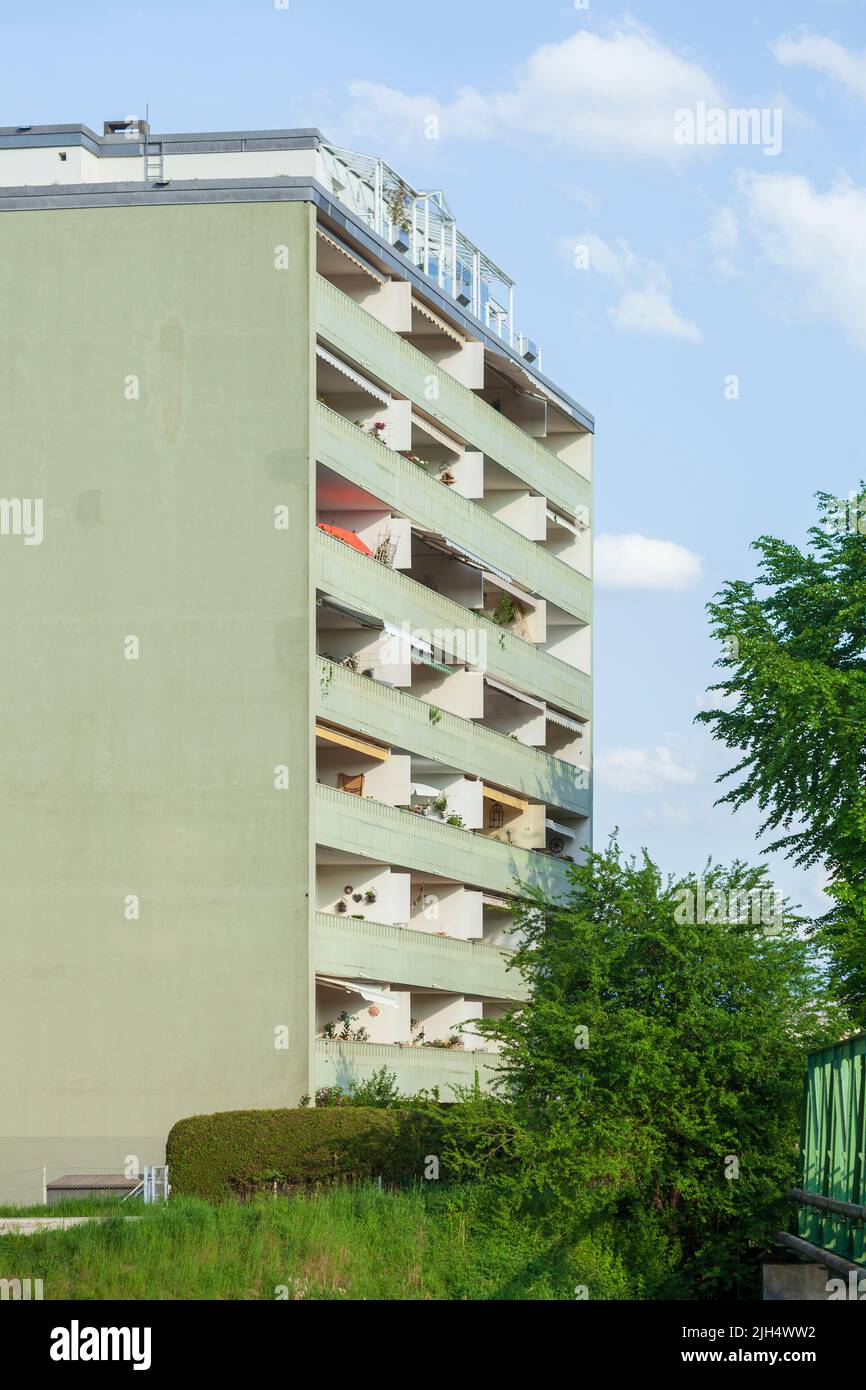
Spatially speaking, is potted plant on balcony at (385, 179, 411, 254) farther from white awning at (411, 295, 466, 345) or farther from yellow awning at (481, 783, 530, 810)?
yellow awning at (481, 783, 530, 810)

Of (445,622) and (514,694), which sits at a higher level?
(445,622)

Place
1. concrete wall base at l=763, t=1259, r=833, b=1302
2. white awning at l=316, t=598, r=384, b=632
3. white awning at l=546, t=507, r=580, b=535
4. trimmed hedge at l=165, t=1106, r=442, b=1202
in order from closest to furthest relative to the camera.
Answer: concrete wall base at l=763, t=1259, r=833, b=1302 → trimmed hedge at l=165, t=1106, r=442, b=1202 → white awning at l=316, t=598, r=384, b=632 → white awning at l=546, t=507, r=580, b=535

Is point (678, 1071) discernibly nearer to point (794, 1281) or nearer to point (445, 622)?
point (794, 1281)

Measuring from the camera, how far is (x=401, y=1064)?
157 ft

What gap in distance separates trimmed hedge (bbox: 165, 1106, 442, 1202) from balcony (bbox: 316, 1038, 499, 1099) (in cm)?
247

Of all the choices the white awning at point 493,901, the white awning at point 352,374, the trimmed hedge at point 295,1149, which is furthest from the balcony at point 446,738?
the trimmed hedge at point 295,1149

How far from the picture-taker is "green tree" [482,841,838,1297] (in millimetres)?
31047

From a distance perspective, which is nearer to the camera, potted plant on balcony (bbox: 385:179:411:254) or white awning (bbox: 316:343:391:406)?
white awning (bbox: 316:343:391:406)

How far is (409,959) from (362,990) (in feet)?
11.8

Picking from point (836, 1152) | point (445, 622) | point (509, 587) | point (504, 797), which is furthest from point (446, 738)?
point (836, 1152)

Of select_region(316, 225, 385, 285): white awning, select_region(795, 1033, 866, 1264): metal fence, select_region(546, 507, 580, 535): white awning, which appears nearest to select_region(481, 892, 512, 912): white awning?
select_region(546, 507, 580, 535): white awning

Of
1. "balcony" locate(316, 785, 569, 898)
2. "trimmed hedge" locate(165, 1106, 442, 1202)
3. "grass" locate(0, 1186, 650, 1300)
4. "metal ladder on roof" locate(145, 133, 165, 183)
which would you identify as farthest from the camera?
"metal ladder on roof" locate(145, 133, 165, 183)
